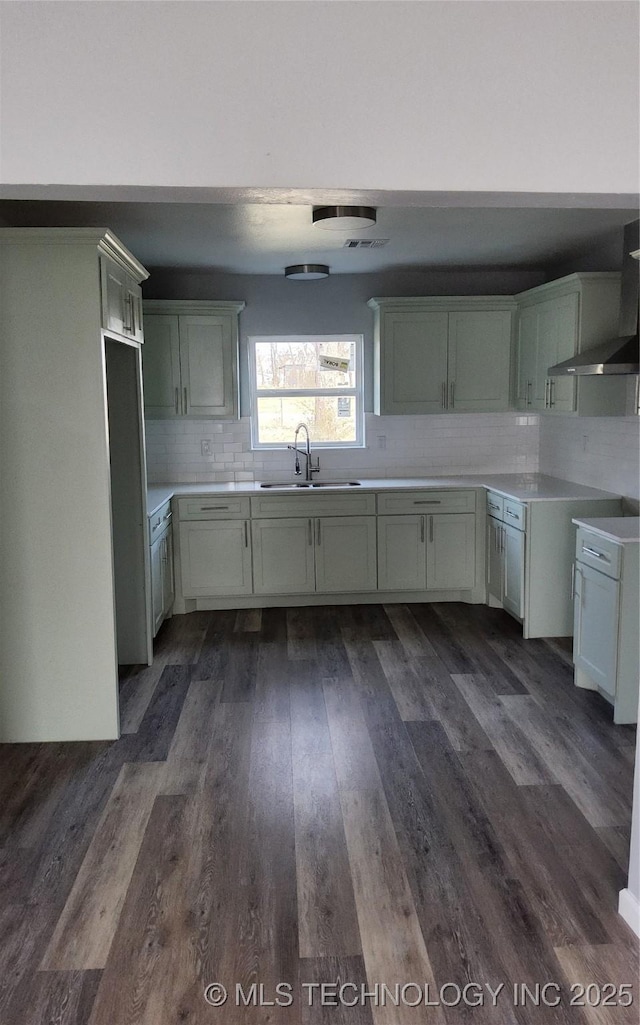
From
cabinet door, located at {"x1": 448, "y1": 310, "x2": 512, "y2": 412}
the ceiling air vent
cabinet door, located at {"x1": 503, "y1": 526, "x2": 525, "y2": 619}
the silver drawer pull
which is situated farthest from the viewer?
cabinet door, located at {"x1": 448, "y1": 310, "x2": 512, "y2": 412}

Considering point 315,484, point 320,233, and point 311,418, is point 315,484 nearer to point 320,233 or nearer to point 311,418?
point 311,418

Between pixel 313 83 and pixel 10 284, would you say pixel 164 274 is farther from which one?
pixel 313 83

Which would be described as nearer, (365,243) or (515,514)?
(365,243)

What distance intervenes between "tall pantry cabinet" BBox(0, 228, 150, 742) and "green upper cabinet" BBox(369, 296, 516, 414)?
2.72 metres

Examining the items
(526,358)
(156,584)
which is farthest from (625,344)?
(156,584)

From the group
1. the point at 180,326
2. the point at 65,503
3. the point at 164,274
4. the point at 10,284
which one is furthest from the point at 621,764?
the point at 164,274

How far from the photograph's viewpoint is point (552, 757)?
364cm

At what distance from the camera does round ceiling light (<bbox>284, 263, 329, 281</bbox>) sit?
5934mm

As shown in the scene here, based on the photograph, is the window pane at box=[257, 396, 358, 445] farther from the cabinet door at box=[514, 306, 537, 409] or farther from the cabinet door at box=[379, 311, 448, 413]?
the cabinet door at box=[514, 306, 537, 409]

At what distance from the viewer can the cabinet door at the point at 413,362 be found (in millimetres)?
6203

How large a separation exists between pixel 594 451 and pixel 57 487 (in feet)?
11.7

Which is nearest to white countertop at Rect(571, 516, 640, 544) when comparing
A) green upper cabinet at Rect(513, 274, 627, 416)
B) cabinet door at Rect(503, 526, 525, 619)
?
cabinet door at Rect(503, 526, 525, 619)

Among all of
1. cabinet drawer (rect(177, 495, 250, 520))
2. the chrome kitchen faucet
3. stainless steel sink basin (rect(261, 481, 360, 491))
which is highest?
the chrome kitchen faucet

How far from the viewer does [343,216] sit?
161 inches
